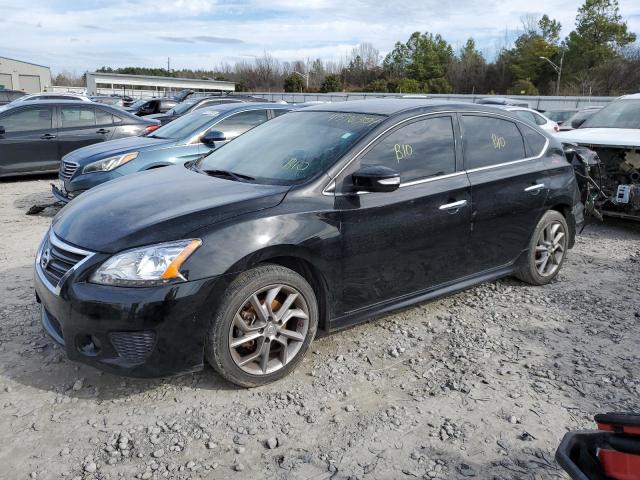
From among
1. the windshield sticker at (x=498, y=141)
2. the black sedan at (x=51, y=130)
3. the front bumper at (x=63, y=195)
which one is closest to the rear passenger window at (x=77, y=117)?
the black sedan at (x=51, y=130)

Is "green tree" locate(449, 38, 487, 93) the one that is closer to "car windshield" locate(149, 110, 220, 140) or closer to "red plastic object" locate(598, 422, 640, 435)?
"car windshield" locate(149, 110, 220, 140)

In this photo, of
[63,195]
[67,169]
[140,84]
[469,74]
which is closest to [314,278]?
[63,195]

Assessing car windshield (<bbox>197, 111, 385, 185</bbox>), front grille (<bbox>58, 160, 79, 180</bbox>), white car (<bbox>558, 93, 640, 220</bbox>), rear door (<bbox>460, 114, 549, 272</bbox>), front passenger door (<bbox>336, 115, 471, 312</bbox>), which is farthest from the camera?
front grille (<bbox>58, 160, 79, 180</bbox>)

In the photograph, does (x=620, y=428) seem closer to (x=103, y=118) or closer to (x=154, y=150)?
(x=154, y=150)

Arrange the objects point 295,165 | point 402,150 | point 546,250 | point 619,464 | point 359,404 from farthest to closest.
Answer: point 546,250 → point 402,150 → point 295,165 → point 359,404 → point 619,464

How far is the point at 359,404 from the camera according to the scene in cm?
307

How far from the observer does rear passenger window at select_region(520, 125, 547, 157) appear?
474 cm

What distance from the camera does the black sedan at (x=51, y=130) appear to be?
9391mm

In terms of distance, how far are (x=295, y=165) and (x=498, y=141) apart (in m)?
1.91

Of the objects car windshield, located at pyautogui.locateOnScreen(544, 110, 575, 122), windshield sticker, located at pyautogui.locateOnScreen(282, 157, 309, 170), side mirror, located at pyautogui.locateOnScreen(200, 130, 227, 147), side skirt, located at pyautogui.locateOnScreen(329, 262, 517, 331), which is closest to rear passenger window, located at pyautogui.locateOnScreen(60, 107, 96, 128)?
side mirror, located at pyautogui.locateOnScreen(200, 130, 227, 147)

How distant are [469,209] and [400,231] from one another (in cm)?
74

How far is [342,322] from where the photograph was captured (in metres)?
3.50

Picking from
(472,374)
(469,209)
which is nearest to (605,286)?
(469,209)

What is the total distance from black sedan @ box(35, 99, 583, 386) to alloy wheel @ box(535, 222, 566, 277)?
0.15 m
